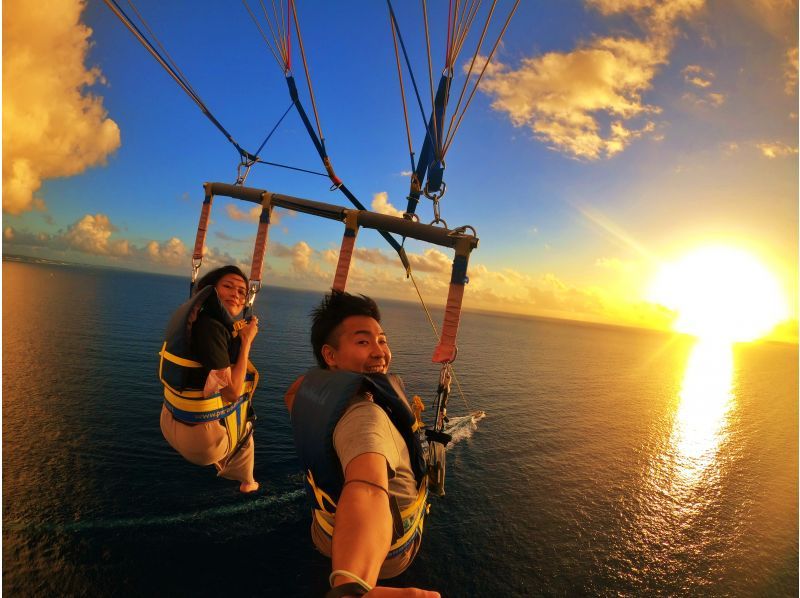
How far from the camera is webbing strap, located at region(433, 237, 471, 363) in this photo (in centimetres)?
557

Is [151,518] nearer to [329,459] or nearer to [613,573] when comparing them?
[329,459]

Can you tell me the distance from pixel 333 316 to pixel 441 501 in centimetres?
1808

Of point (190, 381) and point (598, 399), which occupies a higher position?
point (190, 381)

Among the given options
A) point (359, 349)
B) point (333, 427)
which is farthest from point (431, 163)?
point (333, 427)

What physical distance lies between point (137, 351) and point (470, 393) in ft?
129

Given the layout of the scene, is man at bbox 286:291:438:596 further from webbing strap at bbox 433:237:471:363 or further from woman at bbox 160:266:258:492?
woman at bbox 160:266:258:492

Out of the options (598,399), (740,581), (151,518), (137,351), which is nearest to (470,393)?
(598,399)

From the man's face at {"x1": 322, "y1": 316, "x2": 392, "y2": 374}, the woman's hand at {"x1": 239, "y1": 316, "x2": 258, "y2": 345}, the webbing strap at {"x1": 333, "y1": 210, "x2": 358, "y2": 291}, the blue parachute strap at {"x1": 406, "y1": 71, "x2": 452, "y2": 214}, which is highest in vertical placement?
the blue parachute strap at {"x1": 406, "y1": 71, "x2": 452, "y2": 214}

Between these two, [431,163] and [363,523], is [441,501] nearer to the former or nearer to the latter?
[431,163]

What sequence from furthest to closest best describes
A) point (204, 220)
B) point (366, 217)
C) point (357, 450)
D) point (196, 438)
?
point (204, 220) → point (366, 217) → point (196, 438) → point (357, 450)

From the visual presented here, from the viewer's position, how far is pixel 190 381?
5609 millimetres

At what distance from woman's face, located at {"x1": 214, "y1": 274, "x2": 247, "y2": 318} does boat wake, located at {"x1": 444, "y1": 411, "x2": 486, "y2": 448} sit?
22365 millimetres

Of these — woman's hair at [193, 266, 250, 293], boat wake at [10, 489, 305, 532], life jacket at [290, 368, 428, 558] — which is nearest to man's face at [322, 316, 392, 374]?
life jacket at [290, 368, 428, 558]

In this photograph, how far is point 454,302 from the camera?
18.9 feet
